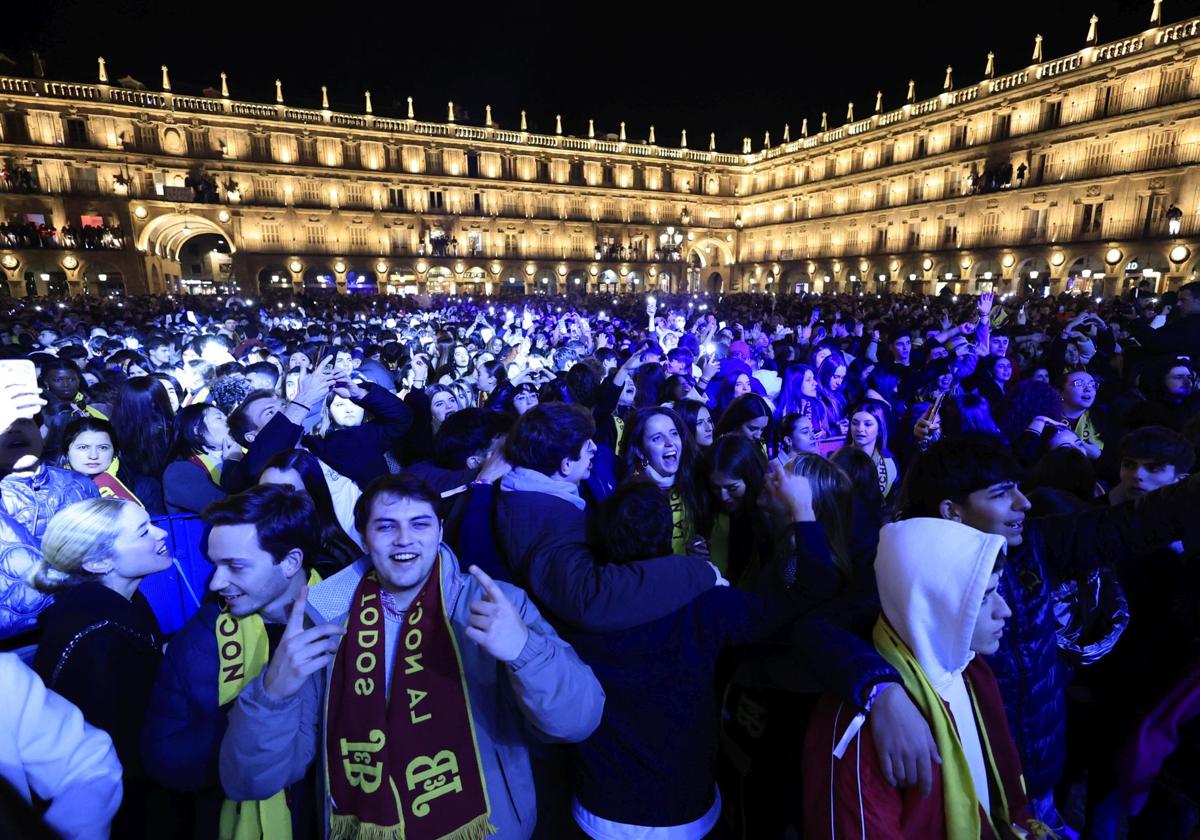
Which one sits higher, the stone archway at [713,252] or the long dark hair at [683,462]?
the stone archway at [713,252]

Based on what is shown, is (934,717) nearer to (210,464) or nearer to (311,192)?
(210,464)

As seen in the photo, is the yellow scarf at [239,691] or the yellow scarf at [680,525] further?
the yellow scarf at [680,525]

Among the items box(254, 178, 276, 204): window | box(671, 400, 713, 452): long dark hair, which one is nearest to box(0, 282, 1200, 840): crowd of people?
box(671, 400, 713, 452): long dark hair

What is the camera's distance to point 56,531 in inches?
75.9

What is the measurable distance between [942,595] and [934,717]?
1.02ft

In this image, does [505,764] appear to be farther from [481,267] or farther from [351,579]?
[481,267]

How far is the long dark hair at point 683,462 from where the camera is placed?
323cm

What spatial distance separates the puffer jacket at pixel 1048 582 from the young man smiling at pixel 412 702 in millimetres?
1438

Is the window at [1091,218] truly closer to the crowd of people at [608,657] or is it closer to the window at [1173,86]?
the window at [1173,86]

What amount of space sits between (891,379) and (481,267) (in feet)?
138

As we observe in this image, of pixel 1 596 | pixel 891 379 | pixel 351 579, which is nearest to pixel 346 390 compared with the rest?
pixel 1 596

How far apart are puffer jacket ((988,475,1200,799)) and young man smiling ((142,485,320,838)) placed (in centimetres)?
242

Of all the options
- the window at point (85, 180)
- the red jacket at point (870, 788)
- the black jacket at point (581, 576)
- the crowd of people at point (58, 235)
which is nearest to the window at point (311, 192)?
the crowd of people at point (58, 235)

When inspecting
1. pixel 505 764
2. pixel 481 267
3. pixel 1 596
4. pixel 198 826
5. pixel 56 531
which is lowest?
pixel 198 826
